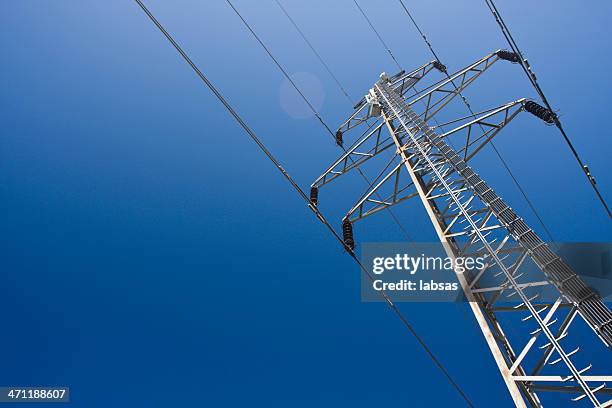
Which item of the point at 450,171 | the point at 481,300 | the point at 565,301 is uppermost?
the point at 450,171

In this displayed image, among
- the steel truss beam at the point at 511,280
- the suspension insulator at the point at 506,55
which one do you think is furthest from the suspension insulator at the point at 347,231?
the suspension insulator at the point at 506,55

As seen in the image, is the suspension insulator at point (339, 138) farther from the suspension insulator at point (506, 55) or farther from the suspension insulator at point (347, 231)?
the suspension insulator at point (506, 55)

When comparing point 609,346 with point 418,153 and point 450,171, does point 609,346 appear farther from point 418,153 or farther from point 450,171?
point 418,153

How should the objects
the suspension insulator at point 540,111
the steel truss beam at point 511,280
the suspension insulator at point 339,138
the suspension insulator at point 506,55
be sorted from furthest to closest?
the suspension insulator at point 339,138
the suspension insulator at point 506,55
the suspension insulator at point 540,111
the steel truss beam at point 511,280

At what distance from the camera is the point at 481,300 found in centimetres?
715

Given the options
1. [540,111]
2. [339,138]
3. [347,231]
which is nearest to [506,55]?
[540,111]

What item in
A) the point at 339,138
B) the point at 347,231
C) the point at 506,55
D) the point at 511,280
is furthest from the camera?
the point at 339,138

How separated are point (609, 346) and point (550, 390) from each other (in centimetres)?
110

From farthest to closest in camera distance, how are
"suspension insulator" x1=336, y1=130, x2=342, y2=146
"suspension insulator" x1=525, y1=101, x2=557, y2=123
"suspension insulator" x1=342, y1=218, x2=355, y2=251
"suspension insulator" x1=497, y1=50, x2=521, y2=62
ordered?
"suspension insulator" x1=336, y1=130, x2=342, y2=146 → "suspension insulator" x1=497, y1=50, x2=521, y2=62 → "suspension insulator" x1=342, y1=218, x2=355, y2=251 → "suspension insulator" x1=525, y1=101, x2=557, y2=123

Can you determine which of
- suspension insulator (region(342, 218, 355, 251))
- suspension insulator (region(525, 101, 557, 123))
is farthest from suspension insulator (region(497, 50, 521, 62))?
suspension insulator (region(342, 218, 355, 251))

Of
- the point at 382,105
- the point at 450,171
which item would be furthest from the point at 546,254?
the point at 382,105

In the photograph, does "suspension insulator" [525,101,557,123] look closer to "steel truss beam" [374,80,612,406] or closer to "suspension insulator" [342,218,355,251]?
"steel truss beam" [374,80,612,406]

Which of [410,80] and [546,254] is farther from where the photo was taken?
[410,80]

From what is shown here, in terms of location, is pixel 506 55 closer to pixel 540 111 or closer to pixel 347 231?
pixel 540 111
